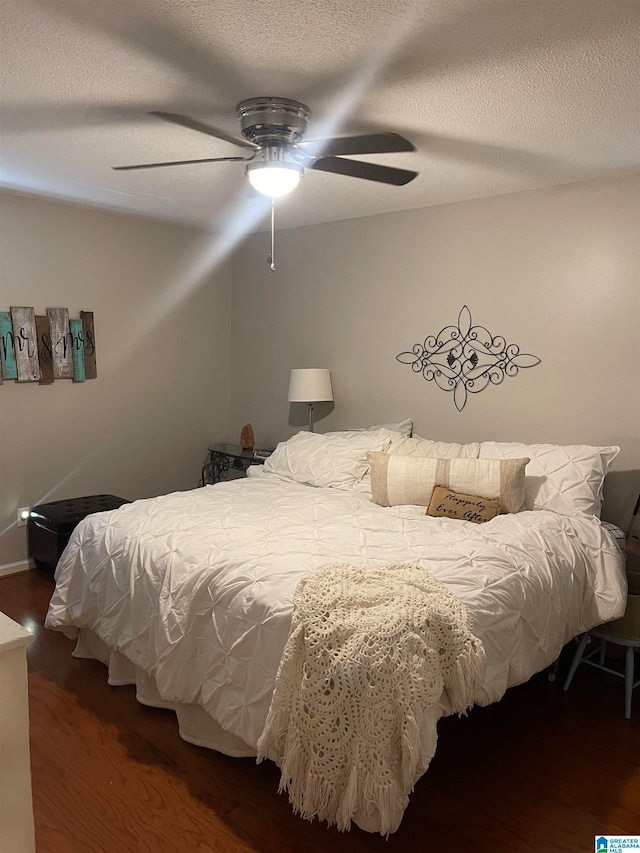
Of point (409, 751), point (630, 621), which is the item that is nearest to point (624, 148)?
point (630, 621)

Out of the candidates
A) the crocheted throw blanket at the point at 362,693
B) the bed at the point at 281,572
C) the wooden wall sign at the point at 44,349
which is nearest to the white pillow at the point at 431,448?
the bed at the point at 281,572

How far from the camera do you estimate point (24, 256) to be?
3.96m

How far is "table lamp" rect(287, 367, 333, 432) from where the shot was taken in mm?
4336

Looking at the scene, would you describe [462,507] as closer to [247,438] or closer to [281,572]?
[281,572]

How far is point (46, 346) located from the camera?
4094 millimetres

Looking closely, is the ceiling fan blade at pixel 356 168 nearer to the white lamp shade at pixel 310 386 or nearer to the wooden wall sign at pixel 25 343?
the white lamp shade at pixel 310 386

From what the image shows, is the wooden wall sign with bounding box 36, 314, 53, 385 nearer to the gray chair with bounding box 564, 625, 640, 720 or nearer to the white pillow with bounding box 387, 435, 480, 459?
the white pillow with bounding box 387, 435, 480, 459

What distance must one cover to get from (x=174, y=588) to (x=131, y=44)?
1.80 metres

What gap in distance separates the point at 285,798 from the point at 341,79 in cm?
233

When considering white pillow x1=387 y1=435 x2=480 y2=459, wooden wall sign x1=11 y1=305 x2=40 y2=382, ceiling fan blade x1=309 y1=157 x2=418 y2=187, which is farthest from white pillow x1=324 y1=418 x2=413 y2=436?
wooden wall sign x1=11 y1=305 x2=40 y2=382

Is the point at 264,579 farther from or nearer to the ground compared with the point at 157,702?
farther from the ground

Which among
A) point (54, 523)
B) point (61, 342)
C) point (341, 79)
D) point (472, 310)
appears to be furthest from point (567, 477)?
point (61, 342)

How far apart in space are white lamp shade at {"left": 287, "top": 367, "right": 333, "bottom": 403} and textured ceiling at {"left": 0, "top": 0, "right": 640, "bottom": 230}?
142cm

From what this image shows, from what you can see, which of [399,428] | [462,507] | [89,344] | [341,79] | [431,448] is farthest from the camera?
[89,344]
